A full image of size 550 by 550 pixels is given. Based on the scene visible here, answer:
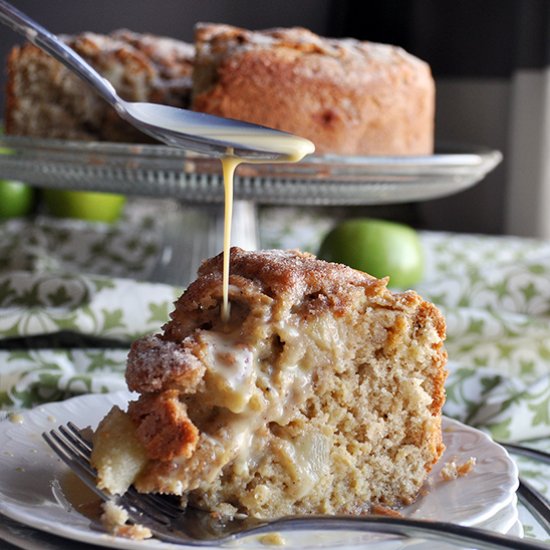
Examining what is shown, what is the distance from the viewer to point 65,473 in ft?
3.85

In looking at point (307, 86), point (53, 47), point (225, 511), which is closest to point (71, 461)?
point (225, 511)

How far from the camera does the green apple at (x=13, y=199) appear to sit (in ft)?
10.2

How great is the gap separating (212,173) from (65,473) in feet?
3.01

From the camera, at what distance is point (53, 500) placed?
3.54 ft

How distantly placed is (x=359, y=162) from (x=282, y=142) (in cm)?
64

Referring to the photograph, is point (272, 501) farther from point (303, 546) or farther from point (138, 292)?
point (138, 292)

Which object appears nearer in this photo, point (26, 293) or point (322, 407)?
point (322, 407)

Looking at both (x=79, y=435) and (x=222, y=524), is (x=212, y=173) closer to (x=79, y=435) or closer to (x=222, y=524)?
(x=79, y=435)

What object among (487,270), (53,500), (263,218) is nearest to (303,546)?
(53,500)

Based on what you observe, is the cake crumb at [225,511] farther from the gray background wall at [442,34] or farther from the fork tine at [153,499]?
the gray background wall at [442,34]

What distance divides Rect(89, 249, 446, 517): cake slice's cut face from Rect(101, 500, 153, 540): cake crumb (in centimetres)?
3

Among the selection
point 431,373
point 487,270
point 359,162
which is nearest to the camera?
point 431,373

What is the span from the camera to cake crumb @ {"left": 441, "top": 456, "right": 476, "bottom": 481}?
125cm

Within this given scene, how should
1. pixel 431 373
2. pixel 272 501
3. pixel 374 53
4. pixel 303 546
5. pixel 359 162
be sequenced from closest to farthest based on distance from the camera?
pixel 303 546
pixel 272 501
pixel 431 373
pixel 359 162
pixel 374 53
